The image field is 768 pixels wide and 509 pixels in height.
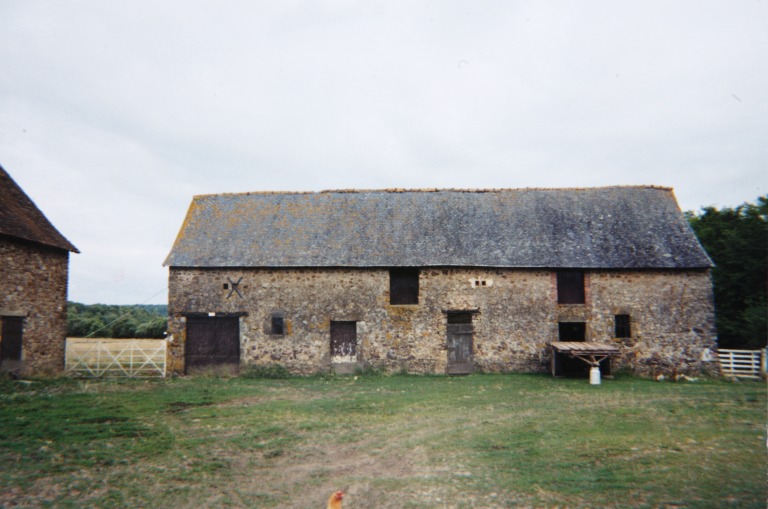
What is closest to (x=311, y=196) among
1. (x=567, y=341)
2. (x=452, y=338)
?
(x=452, y=338)

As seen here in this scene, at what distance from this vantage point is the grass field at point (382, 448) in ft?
20.7

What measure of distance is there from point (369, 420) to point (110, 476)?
5.50m

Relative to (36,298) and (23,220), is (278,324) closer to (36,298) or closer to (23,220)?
(36,298)

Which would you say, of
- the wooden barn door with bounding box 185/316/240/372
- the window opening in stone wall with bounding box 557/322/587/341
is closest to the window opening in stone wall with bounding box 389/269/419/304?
the window opening in stone wall with bounding box 557/322/587/341

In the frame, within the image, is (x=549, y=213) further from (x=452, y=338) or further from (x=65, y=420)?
(x=65, y=420)

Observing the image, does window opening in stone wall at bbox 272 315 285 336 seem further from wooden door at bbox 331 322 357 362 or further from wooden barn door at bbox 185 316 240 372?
wooden door at bbox 331 322 357 362

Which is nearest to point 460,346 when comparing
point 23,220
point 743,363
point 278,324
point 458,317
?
point 458,317

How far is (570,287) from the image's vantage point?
18.6m

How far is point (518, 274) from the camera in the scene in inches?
731

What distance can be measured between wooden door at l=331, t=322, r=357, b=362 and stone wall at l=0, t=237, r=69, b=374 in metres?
10.8

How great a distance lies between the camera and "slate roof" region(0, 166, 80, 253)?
15.4m

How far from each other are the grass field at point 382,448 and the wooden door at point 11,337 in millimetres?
1677

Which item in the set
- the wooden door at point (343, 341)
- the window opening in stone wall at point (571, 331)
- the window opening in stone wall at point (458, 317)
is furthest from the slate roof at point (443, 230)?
the window opening in stone wall at point (571, 331)

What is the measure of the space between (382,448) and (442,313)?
1018 centimetres
